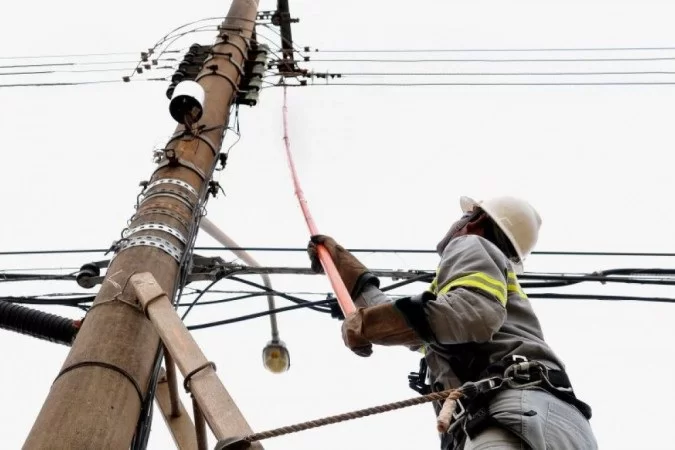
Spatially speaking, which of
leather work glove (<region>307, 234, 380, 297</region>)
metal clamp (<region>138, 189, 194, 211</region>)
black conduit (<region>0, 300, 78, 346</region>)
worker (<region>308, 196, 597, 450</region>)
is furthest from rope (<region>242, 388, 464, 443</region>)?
black conduit (<region>0, 300, 78, 346</region>)

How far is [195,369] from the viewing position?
2438mm

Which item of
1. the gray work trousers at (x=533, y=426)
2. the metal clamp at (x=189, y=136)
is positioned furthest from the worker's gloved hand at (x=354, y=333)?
the metal clamp at (x=189, y=136)

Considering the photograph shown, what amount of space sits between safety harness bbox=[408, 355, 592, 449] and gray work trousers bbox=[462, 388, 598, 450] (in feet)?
0.07

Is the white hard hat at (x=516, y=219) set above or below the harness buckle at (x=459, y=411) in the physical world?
above

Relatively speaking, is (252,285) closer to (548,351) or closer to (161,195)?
(161,195)

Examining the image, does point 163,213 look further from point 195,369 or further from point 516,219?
point 516,219

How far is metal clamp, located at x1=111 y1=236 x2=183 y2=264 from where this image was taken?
3.42m

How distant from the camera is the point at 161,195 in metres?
→ 3.81

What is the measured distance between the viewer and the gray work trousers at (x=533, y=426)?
2443 millimetres

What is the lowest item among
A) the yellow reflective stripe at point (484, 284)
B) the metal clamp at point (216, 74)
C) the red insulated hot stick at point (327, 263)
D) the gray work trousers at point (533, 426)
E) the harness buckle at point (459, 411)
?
the gray work trousers at point (533, 426)

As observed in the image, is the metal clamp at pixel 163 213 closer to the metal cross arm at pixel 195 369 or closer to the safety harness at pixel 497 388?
the metal cross arm at pixel 195 369

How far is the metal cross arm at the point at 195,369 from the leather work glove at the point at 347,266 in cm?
99

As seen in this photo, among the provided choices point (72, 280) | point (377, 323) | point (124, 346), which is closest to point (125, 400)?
point (124, 346)

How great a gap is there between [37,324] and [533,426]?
119 inches
